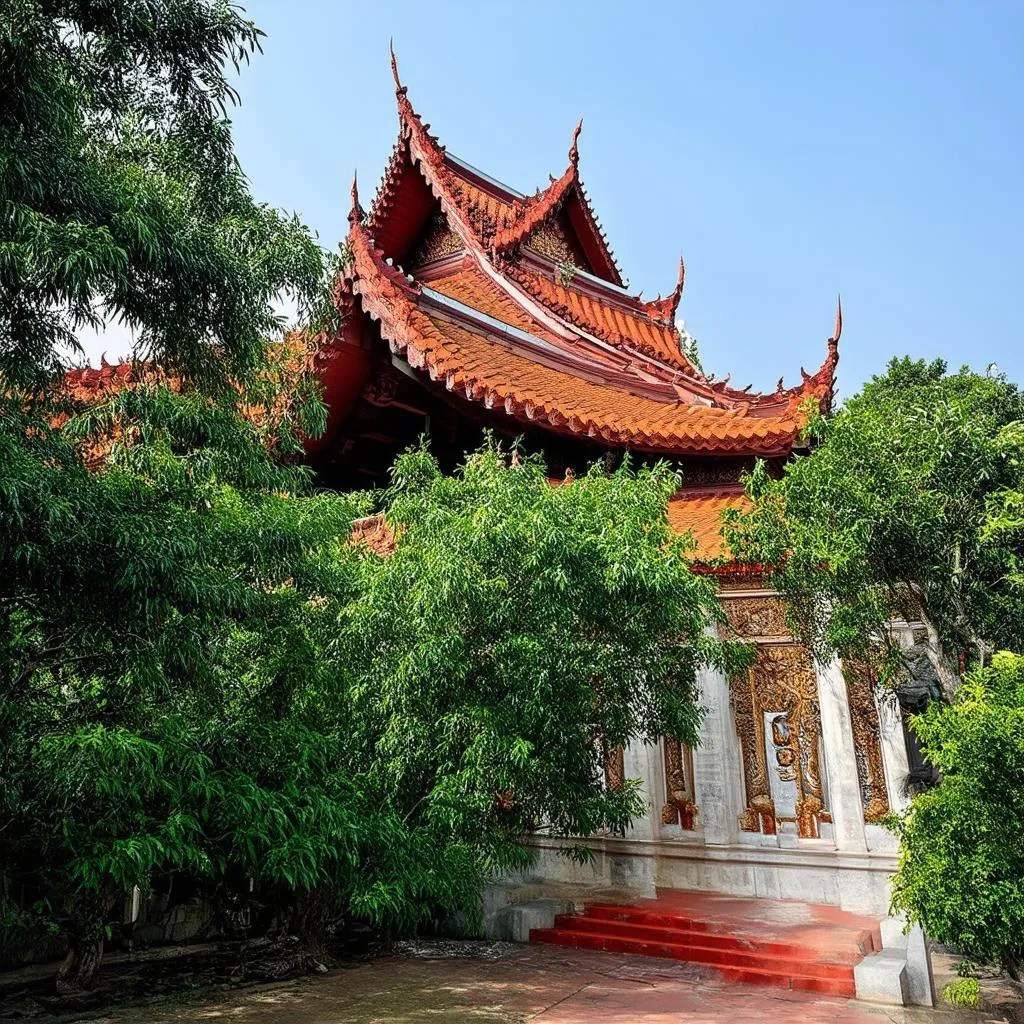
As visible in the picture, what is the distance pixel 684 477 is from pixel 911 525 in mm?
3994

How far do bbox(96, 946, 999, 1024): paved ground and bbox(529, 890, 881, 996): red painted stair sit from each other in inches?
5.6

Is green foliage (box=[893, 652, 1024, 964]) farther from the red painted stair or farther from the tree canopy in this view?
the tree canopy

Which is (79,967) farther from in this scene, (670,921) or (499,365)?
(499,365)

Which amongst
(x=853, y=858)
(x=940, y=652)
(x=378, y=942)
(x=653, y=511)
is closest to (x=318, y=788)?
(x=378, y=942)

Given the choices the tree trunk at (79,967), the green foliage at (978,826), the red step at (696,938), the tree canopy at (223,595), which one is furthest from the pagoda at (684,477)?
the tree trunk at (79,967)

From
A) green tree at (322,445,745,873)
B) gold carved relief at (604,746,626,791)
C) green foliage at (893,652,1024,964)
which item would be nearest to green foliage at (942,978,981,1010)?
green foliage at (893,652,1024,964)

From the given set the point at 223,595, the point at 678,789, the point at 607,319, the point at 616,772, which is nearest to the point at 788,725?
the point at 678,789

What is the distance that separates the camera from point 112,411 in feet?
13.7

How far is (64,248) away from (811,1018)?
5.25 metres

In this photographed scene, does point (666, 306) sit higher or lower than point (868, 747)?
higher

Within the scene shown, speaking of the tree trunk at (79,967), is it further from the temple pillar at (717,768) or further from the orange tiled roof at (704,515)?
the orange tiled roof at (704,515)

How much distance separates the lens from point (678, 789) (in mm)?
7355

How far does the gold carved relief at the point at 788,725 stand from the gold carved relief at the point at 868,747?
40 cm

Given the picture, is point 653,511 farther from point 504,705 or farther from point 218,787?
point 218,787
